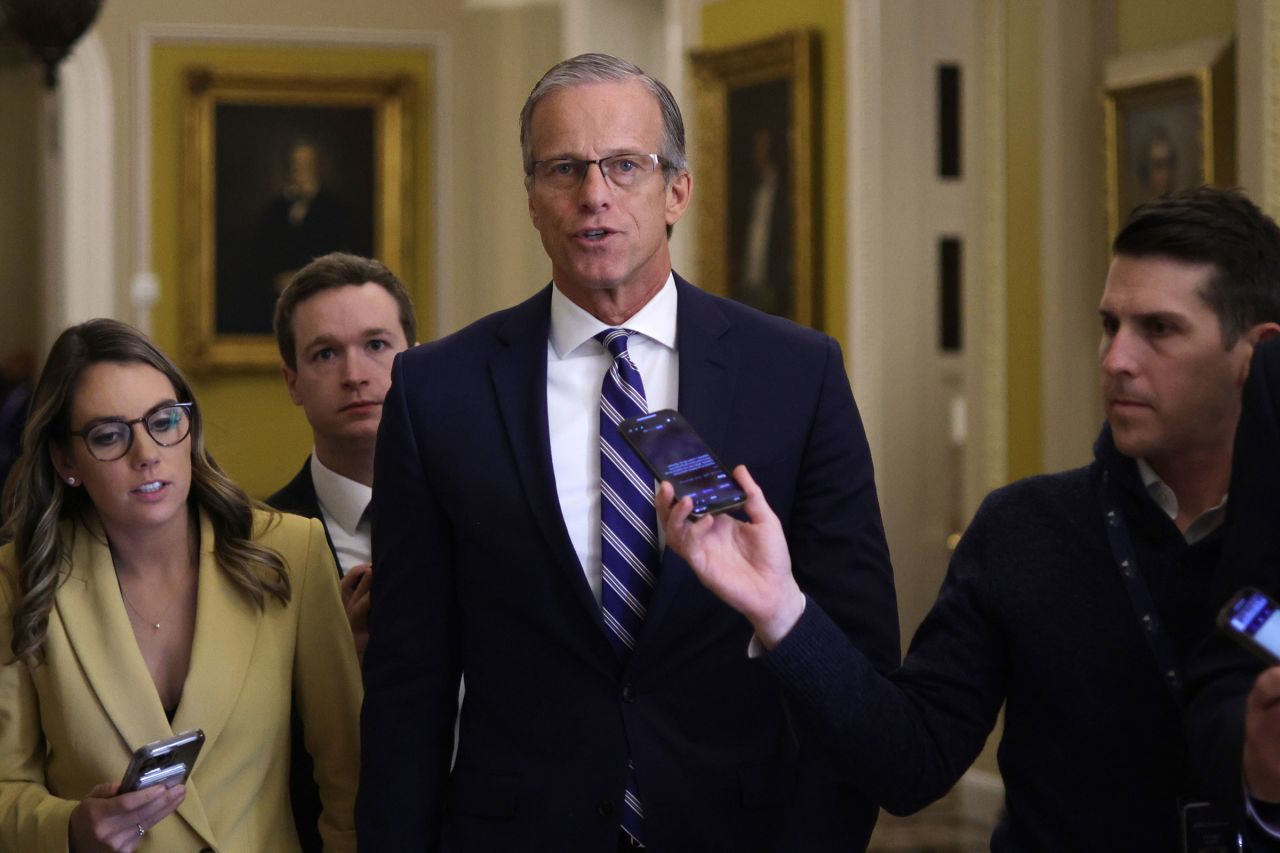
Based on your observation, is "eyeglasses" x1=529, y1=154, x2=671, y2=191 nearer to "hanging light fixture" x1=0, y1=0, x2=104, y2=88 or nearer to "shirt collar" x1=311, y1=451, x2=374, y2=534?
"shirt collar" x1=311, y1=451, x2=374, y2=534

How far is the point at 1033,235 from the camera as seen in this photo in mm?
7090

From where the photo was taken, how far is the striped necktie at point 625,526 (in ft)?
8.80

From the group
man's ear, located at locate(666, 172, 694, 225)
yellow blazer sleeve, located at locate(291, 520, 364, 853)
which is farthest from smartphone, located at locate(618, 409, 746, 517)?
yellow blazer sleeve, located at locate(291, 520, 364, 853)

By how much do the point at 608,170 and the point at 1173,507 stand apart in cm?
99

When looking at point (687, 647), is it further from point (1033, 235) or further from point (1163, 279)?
point (1033, 235)

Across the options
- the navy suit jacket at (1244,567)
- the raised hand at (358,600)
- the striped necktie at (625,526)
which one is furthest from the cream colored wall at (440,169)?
the navy suit jacket at (1244,567)

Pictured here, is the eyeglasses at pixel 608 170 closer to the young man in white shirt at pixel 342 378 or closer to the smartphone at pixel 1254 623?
the young man in white shirt at pixel 342 378

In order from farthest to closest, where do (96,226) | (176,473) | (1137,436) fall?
(96,226) → (176,473) → (1137,436)

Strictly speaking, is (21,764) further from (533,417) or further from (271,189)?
(271,189)

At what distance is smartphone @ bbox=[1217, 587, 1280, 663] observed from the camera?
200cm

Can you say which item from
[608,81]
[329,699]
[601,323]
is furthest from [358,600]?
[608,81]

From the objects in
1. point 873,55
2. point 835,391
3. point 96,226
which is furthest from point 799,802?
point 96,226

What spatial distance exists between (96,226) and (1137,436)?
9681mm

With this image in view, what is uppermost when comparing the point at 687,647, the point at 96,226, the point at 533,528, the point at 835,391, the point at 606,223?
the point at 96,226
